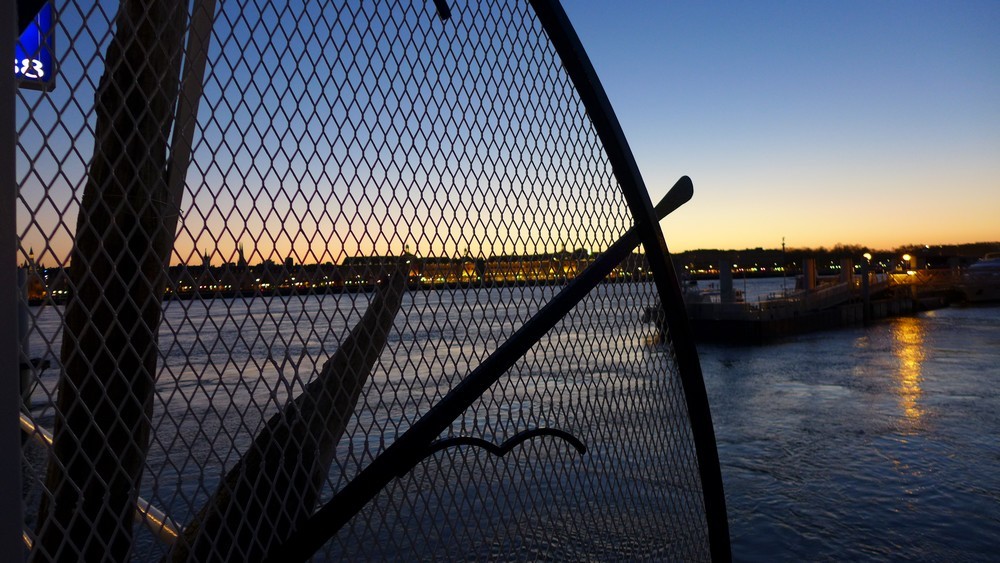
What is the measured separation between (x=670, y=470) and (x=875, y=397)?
21.6 meters

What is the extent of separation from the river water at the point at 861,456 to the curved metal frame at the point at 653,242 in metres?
6.72

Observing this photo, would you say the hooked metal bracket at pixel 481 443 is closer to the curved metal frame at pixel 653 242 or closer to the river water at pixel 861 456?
the curved metal frame at pixel 653 242

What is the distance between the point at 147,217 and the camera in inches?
67.4

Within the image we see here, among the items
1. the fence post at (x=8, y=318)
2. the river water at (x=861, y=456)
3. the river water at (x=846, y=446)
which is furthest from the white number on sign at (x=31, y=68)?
the river water at (x=861, y=456)

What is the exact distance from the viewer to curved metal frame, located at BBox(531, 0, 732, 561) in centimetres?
236

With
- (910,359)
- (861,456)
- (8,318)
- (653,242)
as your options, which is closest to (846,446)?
(861,456)

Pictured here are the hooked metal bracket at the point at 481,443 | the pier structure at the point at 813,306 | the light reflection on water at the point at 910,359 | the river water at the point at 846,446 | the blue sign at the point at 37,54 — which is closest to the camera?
the blue sign at the point at 37,54

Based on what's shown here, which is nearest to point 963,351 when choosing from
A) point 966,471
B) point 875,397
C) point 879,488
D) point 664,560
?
point 875,397

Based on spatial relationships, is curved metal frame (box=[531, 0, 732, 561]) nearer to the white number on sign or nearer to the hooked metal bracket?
the hooked metal bracket

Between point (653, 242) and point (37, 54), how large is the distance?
6.68 ft

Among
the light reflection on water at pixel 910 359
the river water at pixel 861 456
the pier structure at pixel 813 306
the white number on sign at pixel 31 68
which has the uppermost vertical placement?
the white number on sign at pixel 31 68

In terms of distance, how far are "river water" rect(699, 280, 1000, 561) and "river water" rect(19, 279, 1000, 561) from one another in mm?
33

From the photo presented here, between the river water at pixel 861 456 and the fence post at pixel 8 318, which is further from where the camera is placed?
the river water at pixel 861 456

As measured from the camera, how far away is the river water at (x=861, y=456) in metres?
9.14
